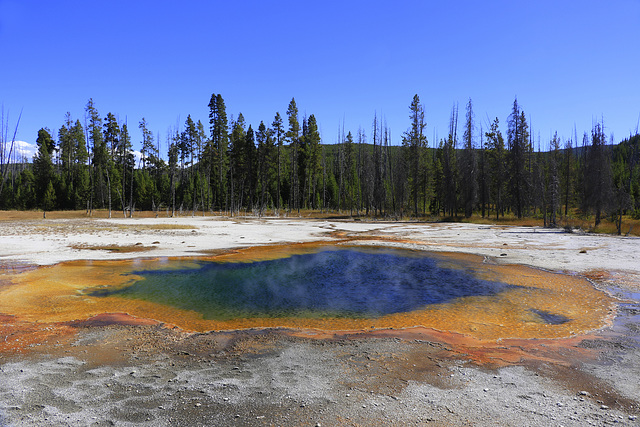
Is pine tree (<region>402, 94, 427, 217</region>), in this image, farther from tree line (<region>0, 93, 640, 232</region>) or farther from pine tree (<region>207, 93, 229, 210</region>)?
pine tree (<region>207, 93, 229, 210</region>)

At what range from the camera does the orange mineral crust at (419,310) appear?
839 cm

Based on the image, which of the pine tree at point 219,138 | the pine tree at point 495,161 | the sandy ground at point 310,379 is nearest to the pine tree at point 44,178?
the pine tree at point 219,138

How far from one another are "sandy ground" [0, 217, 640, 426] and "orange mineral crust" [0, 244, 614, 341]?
1.82ft

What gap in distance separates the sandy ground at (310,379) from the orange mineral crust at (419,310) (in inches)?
21.9

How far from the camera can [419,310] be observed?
32.9 feet

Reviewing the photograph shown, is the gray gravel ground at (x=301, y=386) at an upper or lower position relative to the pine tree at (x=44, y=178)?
lower

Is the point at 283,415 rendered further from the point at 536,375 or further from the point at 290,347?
the point at 536,375

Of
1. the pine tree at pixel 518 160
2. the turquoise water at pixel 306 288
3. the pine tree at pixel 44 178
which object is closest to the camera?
the turquoise water at pixel 306 288

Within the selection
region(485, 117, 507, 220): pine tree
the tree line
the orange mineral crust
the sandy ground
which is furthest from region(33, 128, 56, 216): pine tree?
→ region(485, 117, 507, 220): pine tree

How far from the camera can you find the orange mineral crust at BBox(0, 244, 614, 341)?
330 inches

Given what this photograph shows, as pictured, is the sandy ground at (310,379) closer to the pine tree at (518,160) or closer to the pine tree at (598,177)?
the pine tree at (598,177)

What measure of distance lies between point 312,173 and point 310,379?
65143mm

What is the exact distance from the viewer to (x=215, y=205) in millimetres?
70500

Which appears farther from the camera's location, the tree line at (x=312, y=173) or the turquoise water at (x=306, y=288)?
the tree line at (x=312, y=173)
